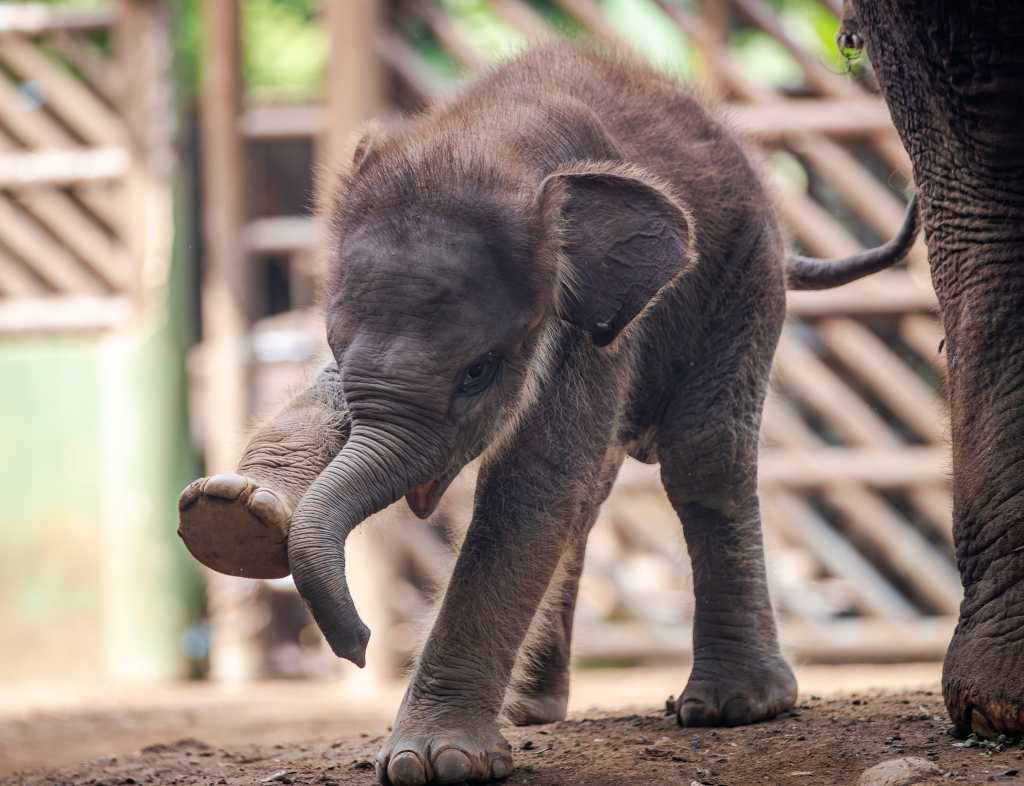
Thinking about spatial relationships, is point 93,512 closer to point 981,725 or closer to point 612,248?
point 612,248

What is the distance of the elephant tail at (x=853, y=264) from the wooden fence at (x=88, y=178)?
5.29 metres

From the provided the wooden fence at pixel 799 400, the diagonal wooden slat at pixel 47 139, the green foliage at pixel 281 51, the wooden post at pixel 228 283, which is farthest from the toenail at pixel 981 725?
the green foliage at pixel 281 51

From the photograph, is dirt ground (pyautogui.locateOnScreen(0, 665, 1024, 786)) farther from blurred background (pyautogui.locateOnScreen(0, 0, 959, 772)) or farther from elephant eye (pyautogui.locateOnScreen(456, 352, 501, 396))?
blurred background (pyautogui.locateOnScreen(0, 0, 959, 772))

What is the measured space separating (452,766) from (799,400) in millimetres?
5883

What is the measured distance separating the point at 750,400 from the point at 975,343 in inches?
36.4

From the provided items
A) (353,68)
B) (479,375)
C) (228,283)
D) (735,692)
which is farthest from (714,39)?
(479,375)

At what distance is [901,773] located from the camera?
2957mm

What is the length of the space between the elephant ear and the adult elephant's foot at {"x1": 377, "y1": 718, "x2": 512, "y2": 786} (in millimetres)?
839

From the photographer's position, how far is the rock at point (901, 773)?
2.94 meters

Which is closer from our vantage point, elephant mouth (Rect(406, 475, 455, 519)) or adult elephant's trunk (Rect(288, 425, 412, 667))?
adult elephant's trunk (Rect(288, 425, 412, 667))

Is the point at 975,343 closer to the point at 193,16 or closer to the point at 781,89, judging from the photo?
the point at 781,89

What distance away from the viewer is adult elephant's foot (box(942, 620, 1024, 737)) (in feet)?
10.1

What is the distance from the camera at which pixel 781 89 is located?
28.1ft

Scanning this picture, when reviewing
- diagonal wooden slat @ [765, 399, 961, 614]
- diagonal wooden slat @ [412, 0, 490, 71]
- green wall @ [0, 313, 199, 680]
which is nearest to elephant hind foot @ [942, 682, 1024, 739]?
diagonal wooden slat @ [765, 399, 961, 614]
